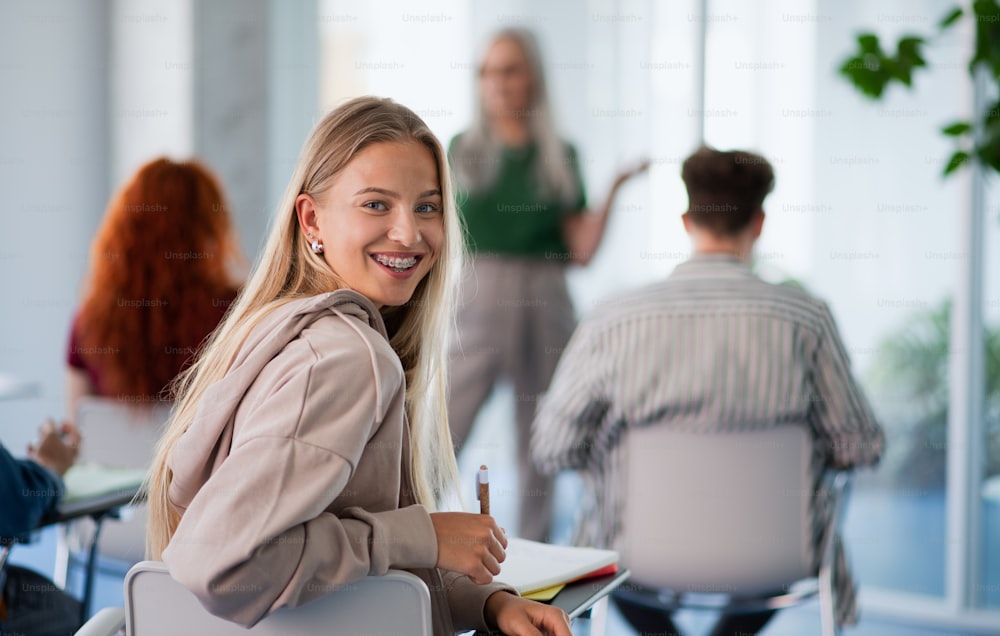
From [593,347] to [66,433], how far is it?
3.62 feet

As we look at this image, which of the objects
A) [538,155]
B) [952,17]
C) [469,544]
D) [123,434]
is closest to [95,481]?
[123,434]

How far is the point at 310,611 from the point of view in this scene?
1049 mm

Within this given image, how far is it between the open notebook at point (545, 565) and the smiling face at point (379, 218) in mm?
412

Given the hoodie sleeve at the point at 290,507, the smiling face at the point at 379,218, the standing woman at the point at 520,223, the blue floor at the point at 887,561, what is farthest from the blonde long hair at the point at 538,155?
the hoodie sleeve at the point at 290,507

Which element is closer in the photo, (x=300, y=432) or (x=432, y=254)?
(x=300, y=432)

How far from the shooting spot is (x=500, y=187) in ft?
Result: 11.0

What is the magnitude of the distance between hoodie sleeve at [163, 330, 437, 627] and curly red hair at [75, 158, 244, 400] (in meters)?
1.63

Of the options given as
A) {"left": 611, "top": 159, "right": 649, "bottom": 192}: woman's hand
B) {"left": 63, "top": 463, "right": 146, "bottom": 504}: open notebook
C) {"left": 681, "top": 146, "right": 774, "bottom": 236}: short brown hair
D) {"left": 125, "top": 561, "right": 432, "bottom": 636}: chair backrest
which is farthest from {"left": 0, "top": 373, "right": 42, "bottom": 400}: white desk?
{"left": 611, "top": 159, "right": 649, "bottom": 192}: woman's hand

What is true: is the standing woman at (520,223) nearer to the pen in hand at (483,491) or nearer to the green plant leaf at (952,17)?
the green plant leaf at (952,17)

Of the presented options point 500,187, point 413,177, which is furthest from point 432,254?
point 500,187

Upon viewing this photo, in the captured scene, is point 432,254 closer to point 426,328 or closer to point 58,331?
point 426,328

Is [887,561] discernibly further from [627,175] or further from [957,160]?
[627,175]

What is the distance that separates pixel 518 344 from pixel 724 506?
1504 mm

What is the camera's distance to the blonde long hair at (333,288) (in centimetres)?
130
